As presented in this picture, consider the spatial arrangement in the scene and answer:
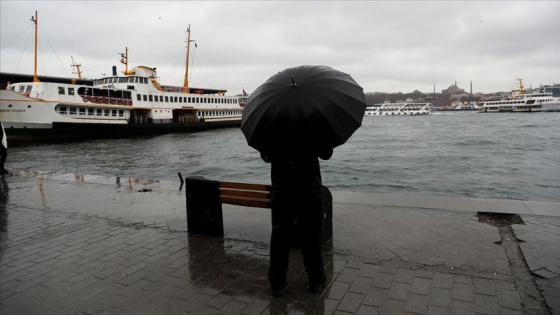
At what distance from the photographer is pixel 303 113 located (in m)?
2.90

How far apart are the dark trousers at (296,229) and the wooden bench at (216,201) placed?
1200 millimetres

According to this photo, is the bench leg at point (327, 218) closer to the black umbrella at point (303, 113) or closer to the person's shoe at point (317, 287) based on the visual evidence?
the person's shoe at point (317, 287)

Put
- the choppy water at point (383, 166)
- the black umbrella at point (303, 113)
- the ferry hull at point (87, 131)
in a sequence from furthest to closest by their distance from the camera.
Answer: the ferry hull at point (87, 131) < the choppy water at point (383, 166) < the black umbrella at point (303, 113)

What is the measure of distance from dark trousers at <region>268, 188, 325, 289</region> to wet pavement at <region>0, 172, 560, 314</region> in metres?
0.22

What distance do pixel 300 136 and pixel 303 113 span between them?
0.61ft

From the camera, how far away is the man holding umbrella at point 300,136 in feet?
9.66

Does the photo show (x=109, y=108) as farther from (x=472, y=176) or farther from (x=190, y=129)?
(x=472, y=176)

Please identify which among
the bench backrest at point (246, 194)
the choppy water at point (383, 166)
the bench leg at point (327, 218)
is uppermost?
the bench backrest at point (246, 194)

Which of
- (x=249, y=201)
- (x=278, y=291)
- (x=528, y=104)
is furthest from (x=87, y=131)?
(x=528, y=104)

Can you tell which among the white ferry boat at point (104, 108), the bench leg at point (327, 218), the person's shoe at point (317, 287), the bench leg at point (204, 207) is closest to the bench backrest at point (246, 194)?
the bench leg at point (204, 207)

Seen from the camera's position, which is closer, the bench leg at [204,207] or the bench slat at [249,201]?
the bench slat at [249,201]

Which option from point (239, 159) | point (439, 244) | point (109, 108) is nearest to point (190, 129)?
point (109, 108)

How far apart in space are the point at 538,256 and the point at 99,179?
9.45 meters

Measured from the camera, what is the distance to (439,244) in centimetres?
454
